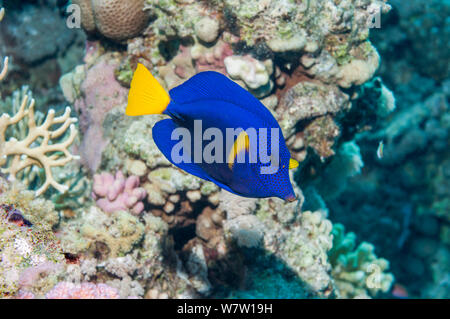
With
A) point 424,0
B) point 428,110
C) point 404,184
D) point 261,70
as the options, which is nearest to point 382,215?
point 404,184

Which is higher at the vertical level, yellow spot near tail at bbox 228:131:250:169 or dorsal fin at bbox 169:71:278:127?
dorsal fin at bbox 169:71:278:127

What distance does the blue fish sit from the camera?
162 centimetres

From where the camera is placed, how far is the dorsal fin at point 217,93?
1.68 metres

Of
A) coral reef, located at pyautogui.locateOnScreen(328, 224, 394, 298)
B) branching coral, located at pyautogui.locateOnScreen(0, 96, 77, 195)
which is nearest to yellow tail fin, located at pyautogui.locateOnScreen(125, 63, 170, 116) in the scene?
branching coral, located at pyautogui.locateOnScreen(0, 96, 77, 195)

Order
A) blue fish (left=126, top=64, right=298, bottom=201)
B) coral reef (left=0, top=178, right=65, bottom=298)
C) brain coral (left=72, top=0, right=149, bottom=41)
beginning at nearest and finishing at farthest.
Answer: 1. blue fish (left=126, top=64, right=298, bottom=201)
2. coral reef (left=0, top=178, right=65, bottom=298)
3. brain coral (left=72, top=0, right=149, bottom=41)

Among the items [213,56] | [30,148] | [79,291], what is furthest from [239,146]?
[30,148]

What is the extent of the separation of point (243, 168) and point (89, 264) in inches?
65.4

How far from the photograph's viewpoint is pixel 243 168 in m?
1.64

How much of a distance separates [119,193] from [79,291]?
114 centimetres

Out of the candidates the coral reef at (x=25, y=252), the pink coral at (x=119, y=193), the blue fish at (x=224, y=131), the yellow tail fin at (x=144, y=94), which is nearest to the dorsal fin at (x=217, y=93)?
the blue fish at (x=224, y=131)

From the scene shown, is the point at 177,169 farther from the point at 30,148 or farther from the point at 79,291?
the point at 30,148

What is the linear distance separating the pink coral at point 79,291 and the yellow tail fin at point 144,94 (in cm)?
135

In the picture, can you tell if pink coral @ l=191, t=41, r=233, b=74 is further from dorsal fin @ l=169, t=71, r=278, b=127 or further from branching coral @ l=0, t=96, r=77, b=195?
dorsal fin @ l=169, t=71, r=278, b=127

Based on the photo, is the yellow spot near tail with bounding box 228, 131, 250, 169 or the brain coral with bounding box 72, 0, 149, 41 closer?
the yellow spot near tail with bounding box 228, 131, 250, 169
